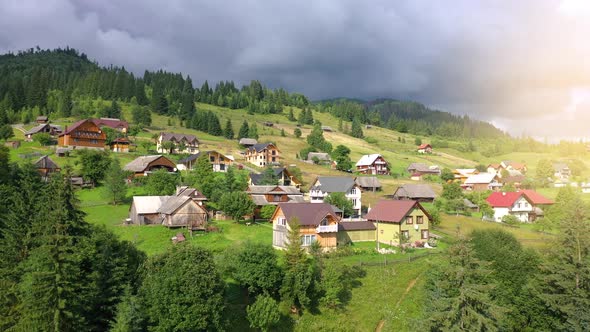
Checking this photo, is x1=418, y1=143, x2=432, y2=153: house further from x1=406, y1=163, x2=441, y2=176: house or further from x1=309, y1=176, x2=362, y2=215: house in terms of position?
x1=309, y1=176, x2=362, y2=215: house

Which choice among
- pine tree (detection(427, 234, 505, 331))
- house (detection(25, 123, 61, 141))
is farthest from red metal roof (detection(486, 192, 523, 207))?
house (detection(25, 123, 61, 141))

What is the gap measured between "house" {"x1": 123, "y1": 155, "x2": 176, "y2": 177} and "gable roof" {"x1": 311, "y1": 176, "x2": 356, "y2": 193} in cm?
2951

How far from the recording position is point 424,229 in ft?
177

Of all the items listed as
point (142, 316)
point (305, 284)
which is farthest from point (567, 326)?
point (142, 316)

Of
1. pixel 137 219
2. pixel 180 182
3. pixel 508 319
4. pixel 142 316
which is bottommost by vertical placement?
pixel 508 319

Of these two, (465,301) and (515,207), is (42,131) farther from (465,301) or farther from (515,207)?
(515,207)


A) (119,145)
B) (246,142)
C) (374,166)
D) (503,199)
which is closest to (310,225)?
(503,199)

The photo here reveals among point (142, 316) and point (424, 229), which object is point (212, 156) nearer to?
point (424, 229)

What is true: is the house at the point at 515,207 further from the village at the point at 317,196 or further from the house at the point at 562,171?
the house at the point at 562,171

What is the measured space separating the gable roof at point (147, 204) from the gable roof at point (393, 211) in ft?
91.9

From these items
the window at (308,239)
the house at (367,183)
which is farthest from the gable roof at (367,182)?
the window at (308,239)

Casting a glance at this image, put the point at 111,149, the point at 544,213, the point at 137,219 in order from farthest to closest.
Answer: the point at 111,149, the point at 544,213, the point at 137,219

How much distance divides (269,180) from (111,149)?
48316mm

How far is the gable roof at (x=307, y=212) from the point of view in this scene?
1857 inches
